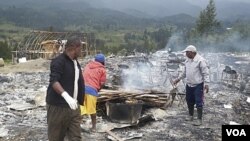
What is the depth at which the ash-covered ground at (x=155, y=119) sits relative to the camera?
25.5 feet

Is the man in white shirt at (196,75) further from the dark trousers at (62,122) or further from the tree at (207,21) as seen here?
the tree at (207,21)

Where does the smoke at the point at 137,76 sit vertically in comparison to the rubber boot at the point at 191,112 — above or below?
above

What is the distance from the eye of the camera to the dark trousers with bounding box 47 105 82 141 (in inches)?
210

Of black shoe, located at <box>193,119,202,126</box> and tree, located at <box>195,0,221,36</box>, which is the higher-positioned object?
tree, located at <box>195,0,221,36</box>

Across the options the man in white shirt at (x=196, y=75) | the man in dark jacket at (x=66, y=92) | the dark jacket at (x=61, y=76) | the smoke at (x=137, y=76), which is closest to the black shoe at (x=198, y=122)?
the man in white shirt at (x=196, y=75)

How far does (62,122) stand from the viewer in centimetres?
539

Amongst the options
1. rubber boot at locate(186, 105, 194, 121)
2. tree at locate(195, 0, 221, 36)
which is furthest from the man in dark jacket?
tree at locate(195, 0, 221, 36)

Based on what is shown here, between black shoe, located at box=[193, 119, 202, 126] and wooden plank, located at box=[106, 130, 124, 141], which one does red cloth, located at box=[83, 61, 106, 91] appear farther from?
black shoe, located at box=[193, 119, 202, 126]

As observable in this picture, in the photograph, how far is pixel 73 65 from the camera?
5.38 m

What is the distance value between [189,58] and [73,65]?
4055mm

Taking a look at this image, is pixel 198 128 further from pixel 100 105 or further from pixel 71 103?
pixel 71 103

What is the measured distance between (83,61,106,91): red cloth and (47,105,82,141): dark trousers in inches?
85.9

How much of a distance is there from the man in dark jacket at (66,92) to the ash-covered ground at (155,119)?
2043 mm

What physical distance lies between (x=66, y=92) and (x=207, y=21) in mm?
44822
